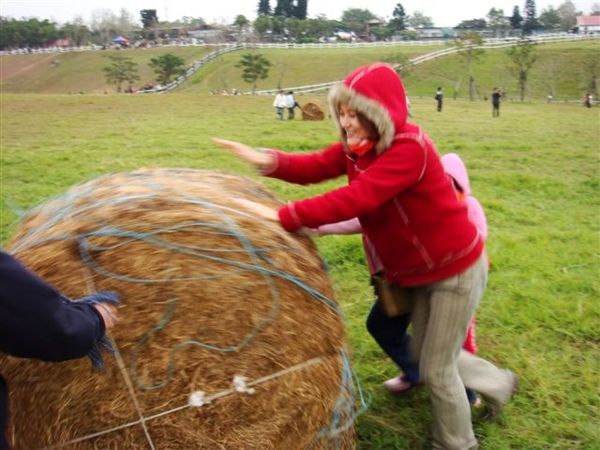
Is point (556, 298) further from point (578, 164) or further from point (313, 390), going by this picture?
point (578, 164)

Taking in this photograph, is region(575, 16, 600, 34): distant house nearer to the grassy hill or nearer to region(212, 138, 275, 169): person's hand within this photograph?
the grassy hill

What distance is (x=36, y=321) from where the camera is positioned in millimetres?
1649

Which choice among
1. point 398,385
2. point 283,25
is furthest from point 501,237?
point 283,25

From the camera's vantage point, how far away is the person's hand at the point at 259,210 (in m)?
2.43

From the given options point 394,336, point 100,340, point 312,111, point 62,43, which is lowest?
point 312,111

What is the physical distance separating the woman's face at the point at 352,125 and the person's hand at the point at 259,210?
0.44m

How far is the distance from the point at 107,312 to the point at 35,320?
1.24 feet

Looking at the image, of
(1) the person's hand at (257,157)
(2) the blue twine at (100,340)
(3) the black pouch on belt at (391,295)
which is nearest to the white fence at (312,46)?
(1) the person's hand at (257,157)

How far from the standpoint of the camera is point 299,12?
381 ft

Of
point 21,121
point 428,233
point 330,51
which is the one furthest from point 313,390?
point 330,51

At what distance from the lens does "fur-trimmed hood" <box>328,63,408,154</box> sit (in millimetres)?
2172

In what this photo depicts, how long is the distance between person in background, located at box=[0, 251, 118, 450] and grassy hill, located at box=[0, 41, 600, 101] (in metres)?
44.6

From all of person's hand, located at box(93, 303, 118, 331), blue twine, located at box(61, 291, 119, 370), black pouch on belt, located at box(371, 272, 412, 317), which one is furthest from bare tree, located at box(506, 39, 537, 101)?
person's hand, located at box(93, 303, 118, 331)

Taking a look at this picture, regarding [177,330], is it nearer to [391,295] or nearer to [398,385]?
[391,295]
